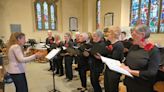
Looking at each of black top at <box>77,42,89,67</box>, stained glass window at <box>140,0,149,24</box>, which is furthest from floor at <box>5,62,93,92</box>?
stained glass window at <box>140,0,149,24</box>

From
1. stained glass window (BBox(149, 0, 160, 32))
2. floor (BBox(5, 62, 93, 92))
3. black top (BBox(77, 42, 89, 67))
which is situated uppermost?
stained glass window (BBox(149, 0, 160, 32))

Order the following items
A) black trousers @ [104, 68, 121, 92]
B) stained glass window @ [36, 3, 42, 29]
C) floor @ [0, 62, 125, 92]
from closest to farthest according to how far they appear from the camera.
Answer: black trousers @ [104, 68, 121, 92]
floor @ [0, 62, 125, 92]
stained glass window @ [36, 3, 42, 29]

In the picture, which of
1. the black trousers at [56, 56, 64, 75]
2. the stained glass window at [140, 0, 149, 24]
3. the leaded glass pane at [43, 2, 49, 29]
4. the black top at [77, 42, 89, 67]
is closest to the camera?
the black top at [77, 42, 89, 67]

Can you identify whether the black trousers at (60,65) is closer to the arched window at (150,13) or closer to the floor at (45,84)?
the floor at (45,84)

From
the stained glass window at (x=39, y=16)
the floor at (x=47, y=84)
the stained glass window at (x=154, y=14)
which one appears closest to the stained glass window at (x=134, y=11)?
A: the stained glass window at (x=154, y=14)

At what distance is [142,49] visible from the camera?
1.60 metres

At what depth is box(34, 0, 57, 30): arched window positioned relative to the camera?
914 cm

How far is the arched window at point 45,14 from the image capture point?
360 inches

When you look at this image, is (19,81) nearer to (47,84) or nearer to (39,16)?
(47,84)

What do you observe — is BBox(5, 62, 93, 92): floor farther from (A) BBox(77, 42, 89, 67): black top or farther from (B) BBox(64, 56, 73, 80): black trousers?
(A) BBox(77, 42, 89, 67): black top

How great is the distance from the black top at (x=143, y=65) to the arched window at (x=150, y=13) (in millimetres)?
5023

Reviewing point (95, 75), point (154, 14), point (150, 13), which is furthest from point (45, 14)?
point (95, 75)

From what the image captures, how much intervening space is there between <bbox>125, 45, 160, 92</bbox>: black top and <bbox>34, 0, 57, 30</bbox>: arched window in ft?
26.9

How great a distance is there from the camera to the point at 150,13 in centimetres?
651
